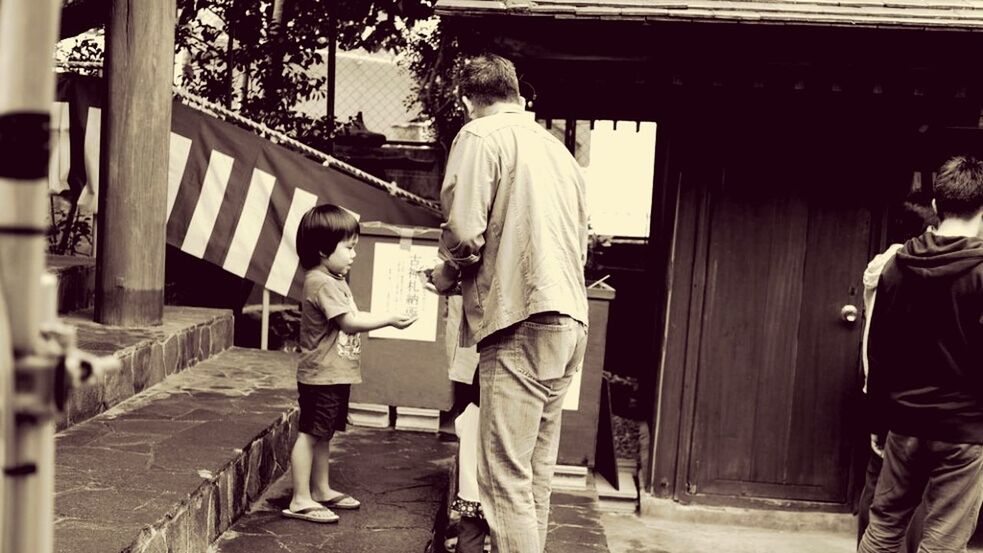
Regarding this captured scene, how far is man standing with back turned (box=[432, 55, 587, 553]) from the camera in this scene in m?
3.85

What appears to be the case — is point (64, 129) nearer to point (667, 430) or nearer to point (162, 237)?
point (162, 237)

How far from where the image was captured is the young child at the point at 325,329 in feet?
15.4

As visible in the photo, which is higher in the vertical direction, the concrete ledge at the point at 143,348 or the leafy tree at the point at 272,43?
the leafy tree at the point at 272,43

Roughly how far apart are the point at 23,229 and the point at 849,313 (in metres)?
6.67

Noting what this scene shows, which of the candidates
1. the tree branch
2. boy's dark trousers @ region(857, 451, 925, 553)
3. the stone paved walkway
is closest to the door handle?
boy's dark trousers @ region(857, 451, 925, 553)

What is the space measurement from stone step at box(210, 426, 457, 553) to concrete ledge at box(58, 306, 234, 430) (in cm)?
113

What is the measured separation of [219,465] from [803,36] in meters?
4.33

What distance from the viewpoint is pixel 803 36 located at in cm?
607

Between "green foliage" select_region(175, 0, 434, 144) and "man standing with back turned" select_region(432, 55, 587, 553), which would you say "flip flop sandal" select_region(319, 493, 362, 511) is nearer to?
"man standing with back turned" select_region(432, 55, 587, 553)

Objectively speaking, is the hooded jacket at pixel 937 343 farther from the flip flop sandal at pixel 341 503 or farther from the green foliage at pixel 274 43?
the green foliage at pixel 274 43

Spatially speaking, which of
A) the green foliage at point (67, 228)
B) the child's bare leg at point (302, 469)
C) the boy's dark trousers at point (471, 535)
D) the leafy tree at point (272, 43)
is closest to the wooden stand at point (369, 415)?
the child's bare leg at point (302, 469)

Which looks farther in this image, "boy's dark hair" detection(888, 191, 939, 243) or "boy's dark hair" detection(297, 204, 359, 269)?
"boy's dark hair" detection(888, 191, 939, 243)

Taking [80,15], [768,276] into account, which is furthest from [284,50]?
[768,276]

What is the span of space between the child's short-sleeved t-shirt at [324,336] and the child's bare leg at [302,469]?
301 millimetres
